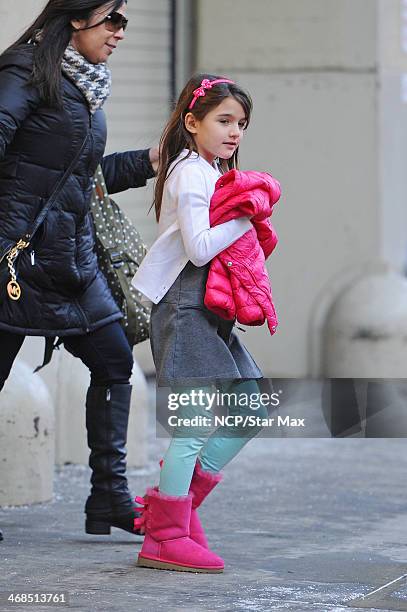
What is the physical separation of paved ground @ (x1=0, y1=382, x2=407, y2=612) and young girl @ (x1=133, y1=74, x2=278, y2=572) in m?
0.17

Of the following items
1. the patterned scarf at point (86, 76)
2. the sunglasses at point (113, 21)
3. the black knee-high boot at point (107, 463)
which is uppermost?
the sunglasses at point (113, 21)

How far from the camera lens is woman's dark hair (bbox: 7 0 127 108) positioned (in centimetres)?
468

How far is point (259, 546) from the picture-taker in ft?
17.0

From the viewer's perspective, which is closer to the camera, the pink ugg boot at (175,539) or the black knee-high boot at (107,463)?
the pink ugg boot at (175,539)

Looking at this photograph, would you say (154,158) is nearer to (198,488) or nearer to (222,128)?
(222,128)

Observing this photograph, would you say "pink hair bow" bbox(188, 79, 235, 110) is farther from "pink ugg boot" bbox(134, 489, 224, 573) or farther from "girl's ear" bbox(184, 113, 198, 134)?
"pink ugg boot" bbox(134, 489, 224, 573)

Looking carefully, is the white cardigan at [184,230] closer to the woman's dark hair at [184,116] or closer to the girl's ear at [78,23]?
Answer: the woman's dark hair at [184,116]

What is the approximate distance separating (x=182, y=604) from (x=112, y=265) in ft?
5.12

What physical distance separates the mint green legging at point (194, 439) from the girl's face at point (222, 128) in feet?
2.55

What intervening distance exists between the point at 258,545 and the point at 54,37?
1.97 metres

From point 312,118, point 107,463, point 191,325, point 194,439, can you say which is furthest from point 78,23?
point 312,118

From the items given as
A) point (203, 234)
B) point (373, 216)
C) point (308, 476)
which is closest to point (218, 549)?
point (203, 234)

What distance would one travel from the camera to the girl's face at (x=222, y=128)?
15.2ft

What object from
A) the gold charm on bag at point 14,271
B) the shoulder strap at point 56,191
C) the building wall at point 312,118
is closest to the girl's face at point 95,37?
the shoulder strap at point 56,191
